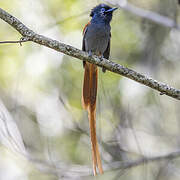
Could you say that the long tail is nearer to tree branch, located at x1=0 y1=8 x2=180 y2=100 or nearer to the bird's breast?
the bird's breast

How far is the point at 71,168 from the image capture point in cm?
376

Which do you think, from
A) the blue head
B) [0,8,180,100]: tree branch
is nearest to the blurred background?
the blue head

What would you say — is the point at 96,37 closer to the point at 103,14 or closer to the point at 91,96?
the point at 103,14

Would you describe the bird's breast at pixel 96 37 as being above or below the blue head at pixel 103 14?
below

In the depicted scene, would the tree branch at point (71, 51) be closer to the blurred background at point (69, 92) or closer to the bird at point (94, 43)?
the bird at point (94, 43)

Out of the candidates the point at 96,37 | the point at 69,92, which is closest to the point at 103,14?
the point at 96,37

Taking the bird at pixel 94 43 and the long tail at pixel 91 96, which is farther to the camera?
the bird at pixel 94 43

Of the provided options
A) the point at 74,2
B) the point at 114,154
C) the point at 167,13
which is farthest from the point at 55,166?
the point at 167,13

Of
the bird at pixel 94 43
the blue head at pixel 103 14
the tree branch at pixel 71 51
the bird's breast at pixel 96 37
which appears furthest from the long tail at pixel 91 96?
the tree branch at pixel 71 51

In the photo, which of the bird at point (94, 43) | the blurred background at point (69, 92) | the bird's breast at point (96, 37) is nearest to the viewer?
the bird at point (94, 43)

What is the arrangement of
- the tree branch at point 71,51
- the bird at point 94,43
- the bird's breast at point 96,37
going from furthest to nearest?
the bird's breast at point 96,37 < the bird at point 94,43 < the tree branch at point 71,51

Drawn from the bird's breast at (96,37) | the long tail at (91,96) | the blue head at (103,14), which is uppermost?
the blue head at (103,14)

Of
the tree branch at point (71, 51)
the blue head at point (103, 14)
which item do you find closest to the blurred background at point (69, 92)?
the blue head at point (103, 14)

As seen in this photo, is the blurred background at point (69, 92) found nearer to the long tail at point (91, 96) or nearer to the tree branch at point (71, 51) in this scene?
the long tail at point (91, 96)
